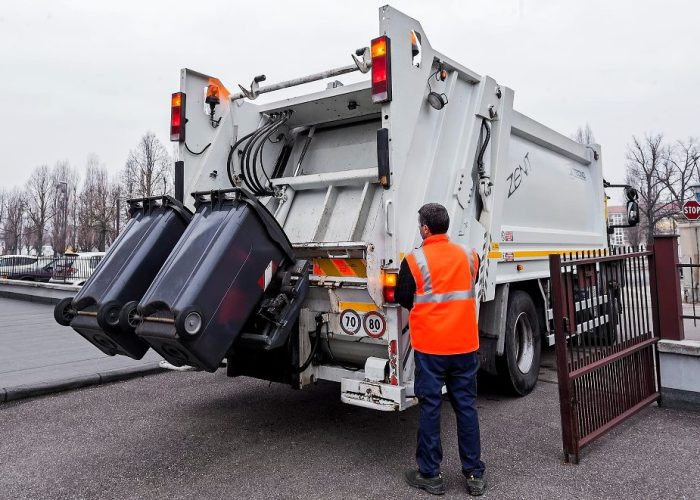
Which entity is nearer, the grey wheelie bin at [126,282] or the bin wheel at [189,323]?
the bin wheel at [189,323]

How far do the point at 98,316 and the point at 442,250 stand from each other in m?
2.11

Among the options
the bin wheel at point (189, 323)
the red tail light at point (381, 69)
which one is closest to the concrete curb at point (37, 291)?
the bin wheel at point (189, 323)

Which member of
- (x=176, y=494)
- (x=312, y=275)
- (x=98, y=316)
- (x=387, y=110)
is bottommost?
(x=176, y=494)

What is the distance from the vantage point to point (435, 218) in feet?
9.92

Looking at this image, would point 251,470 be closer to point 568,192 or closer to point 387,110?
point 387,110

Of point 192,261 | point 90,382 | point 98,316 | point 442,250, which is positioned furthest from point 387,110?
point 90,382

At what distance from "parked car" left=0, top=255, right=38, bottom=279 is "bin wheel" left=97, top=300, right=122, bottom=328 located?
68.7ft

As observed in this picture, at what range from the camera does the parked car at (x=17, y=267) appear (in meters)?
21.2

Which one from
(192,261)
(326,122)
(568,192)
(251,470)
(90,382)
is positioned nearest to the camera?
(192,261)

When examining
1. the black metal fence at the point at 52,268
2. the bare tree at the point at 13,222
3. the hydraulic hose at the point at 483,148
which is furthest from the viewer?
the bare tree at the point at 13,222

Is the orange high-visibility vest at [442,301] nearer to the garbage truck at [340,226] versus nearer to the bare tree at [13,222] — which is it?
the garbage truck at [340,226]

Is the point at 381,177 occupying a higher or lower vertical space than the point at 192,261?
higher

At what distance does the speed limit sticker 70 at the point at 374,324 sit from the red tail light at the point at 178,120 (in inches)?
87.9

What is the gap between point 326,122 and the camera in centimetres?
461
